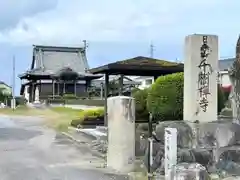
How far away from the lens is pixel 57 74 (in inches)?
2066

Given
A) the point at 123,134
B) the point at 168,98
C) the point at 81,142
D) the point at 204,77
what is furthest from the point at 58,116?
the point at 204,77

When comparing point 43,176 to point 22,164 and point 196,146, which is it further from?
point 196,146

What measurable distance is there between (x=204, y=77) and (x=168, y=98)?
2917 mm

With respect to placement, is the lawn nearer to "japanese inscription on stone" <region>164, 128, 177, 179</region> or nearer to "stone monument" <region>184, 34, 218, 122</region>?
"stone monument" <region>184, 34, 218, 122</region>

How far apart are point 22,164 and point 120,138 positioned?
3.08 m

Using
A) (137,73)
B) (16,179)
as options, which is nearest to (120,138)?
(16,179)

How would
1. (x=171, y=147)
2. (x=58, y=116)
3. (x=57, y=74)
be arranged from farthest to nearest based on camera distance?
(x=57, y=74), (x=58, y=116), (x=171, y=147)

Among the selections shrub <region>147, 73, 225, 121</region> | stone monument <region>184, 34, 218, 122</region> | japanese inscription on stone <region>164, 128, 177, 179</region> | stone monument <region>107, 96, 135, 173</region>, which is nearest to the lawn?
shrub <region>147, 73, 225, 121</region>

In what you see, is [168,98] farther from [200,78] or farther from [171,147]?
[171,147]

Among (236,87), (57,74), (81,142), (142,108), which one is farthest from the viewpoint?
(57,74)

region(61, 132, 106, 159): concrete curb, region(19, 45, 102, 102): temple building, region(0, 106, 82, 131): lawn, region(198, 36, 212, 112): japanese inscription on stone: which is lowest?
region(61, 132, 106, 159): concrete curb

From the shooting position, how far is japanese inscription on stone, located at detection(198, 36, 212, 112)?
1055cm

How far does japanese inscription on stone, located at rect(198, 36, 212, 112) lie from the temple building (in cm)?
3951

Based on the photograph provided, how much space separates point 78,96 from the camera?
52.7m
